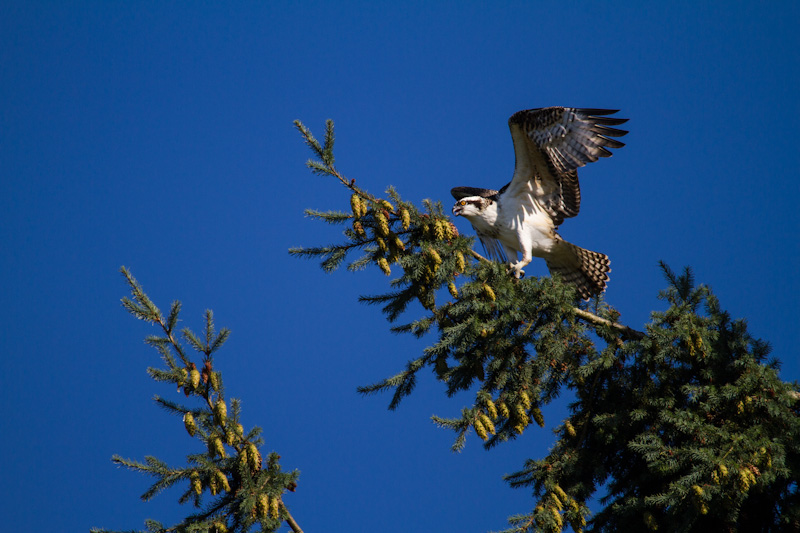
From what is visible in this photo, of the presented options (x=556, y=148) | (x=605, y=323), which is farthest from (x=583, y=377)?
(x=556, y=148)

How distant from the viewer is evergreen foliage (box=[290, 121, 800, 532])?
5250mm

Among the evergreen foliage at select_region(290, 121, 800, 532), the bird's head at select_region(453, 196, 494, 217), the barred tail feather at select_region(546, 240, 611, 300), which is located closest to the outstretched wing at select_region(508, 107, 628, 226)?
the bird's head at select_region(453, 196, 494, 217)

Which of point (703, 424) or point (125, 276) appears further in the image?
point (703, 424)

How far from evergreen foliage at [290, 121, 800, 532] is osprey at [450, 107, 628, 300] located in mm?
1561

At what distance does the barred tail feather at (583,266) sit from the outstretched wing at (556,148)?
0.61 metres

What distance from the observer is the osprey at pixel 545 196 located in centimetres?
750

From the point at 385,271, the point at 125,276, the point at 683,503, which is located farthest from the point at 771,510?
the point at 125,276

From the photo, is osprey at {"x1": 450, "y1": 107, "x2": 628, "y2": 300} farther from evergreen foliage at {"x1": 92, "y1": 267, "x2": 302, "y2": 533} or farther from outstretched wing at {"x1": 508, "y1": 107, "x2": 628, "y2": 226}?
evergreen foliage at {"x1": 92, "y1": 267, "x2": 302, "y2": 533}

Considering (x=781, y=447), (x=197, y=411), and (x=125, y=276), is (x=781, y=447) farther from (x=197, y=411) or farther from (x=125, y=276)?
(x=125, y=276)

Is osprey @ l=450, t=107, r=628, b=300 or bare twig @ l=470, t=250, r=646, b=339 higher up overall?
osprey @ l=450, t=107, r=628, b=300

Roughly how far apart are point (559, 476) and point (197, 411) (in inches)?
114

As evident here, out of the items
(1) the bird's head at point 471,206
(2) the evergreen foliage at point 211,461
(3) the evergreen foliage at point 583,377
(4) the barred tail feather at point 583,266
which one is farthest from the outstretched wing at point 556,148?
(2) the evergreen foliage at point 211,461

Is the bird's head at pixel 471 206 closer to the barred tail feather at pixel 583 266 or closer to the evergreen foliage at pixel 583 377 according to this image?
the barred tail feather at pixel 583 266

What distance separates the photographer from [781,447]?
16.3 feet
